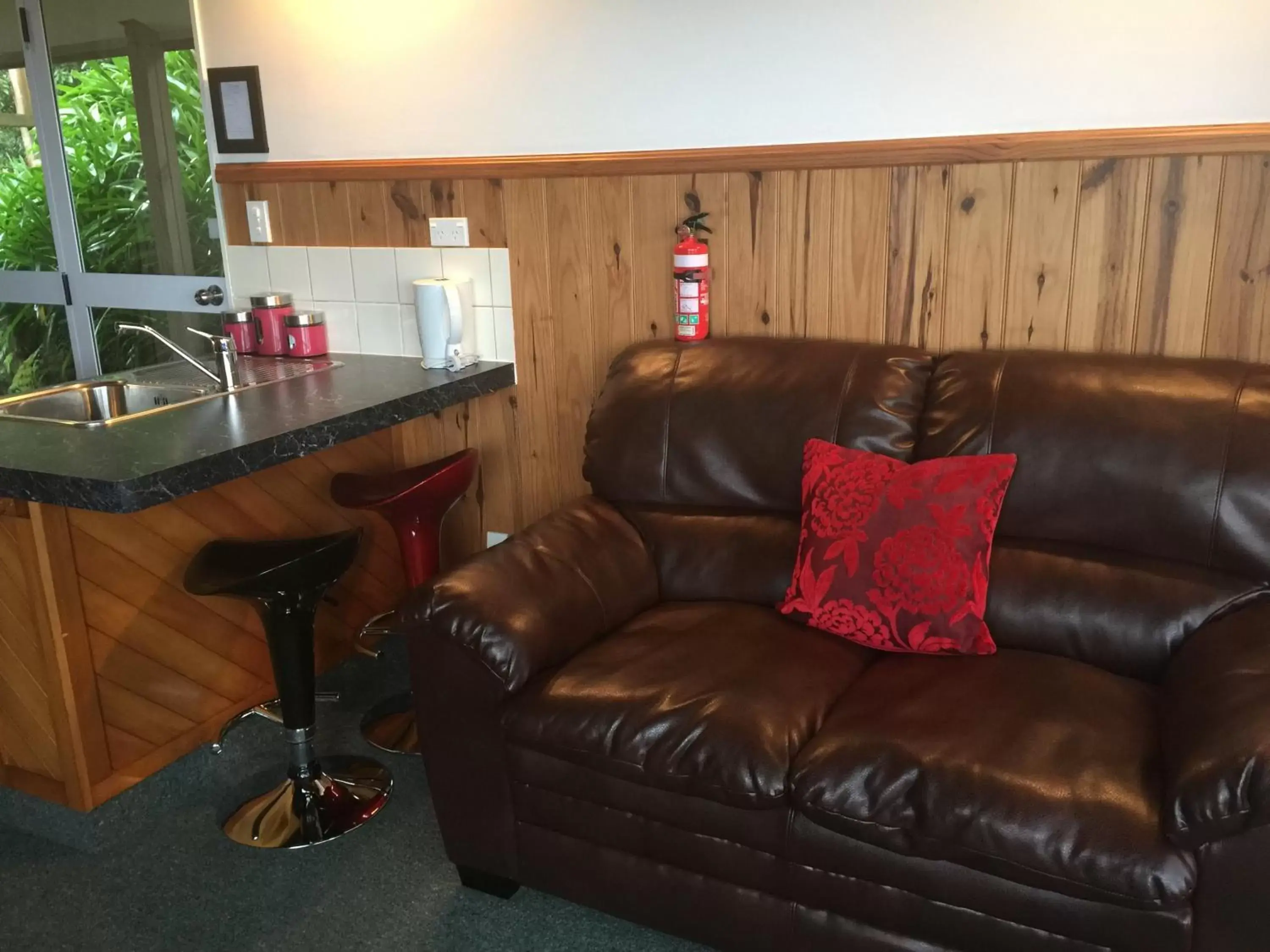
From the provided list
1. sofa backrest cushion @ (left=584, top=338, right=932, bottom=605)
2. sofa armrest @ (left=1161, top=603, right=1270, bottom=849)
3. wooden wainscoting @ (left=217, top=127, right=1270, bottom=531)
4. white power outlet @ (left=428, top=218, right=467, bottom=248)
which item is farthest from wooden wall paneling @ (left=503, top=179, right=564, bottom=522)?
sofa armrest @ (left=1161, top=603, right=1270, bottom=849)

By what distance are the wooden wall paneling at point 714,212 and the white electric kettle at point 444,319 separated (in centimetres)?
68

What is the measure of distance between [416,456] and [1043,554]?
6.25 feet

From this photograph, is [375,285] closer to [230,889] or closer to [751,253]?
[751,253]

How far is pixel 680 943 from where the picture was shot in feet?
6.49

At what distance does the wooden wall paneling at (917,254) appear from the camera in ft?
7.91

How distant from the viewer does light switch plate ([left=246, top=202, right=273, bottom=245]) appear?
324 centimetres

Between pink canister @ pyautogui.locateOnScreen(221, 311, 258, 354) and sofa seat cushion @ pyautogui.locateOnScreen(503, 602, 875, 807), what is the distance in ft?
5.60

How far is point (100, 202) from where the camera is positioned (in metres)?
3.57

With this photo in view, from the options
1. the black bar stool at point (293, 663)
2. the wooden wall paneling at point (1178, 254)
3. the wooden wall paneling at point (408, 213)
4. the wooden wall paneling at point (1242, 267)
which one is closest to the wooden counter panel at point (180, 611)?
the black bar stool at point (293, 663)

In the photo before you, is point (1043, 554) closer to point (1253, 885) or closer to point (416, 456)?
point (1253, 885)

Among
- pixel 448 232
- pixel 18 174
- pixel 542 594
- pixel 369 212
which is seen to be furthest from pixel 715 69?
pixel 18 174

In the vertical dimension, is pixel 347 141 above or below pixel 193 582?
above

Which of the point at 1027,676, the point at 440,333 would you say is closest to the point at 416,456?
the point at 440,333

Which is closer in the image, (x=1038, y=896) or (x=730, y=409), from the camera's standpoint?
(x=1038, y=896)
